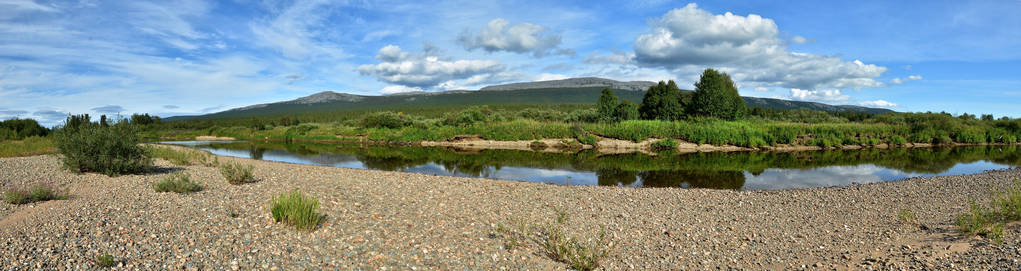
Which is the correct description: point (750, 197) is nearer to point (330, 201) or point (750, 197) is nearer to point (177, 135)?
point (330, 201)

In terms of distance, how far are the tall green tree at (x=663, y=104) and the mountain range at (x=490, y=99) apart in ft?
211

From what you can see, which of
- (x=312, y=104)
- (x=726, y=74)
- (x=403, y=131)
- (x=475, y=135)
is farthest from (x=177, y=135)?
(x=312, y=104)

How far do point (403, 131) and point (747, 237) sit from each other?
107 ft

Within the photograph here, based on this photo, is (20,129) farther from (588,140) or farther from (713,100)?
(713,100)

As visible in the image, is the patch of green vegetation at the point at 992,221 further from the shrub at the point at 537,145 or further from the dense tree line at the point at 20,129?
the dense tree line at the point at 20,129

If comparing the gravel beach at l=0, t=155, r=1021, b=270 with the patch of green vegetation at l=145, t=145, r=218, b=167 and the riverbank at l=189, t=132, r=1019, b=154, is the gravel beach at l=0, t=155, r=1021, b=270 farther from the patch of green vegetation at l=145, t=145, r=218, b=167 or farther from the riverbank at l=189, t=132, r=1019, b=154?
the riverbank at l=189, t=132, r=1019, b=154

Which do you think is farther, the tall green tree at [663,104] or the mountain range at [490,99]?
the mountain range at [490,99]

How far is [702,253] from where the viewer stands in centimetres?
655

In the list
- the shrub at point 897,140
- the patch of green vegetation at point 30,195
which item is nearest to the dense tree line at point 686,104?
the shrub at point 897,140

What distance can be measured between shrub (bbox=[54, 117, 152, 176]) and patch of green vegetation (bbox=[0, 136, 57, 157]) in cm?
814

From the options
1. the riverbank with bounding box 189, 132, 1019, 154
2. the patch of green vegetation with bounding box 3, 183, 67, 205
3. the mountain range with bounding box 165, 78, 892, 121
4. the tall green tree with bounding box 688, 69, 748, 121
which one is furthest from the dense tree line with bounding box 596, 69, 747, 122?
the mountain range with bounding box 165, 78, 892, 121

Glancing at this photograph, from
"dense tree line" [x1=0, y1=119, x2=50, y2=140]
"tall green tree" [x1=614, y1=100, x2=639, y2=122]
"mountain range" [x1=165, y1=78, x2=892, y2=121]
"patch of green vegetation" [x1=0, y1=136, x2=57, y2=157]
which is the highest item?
"mountain range" [x1=165, y1=78, x2=892, y2=121]

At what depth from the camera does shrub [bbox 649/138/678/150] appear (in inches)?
1187

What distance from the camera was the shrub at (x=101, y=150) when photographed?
11.0m
